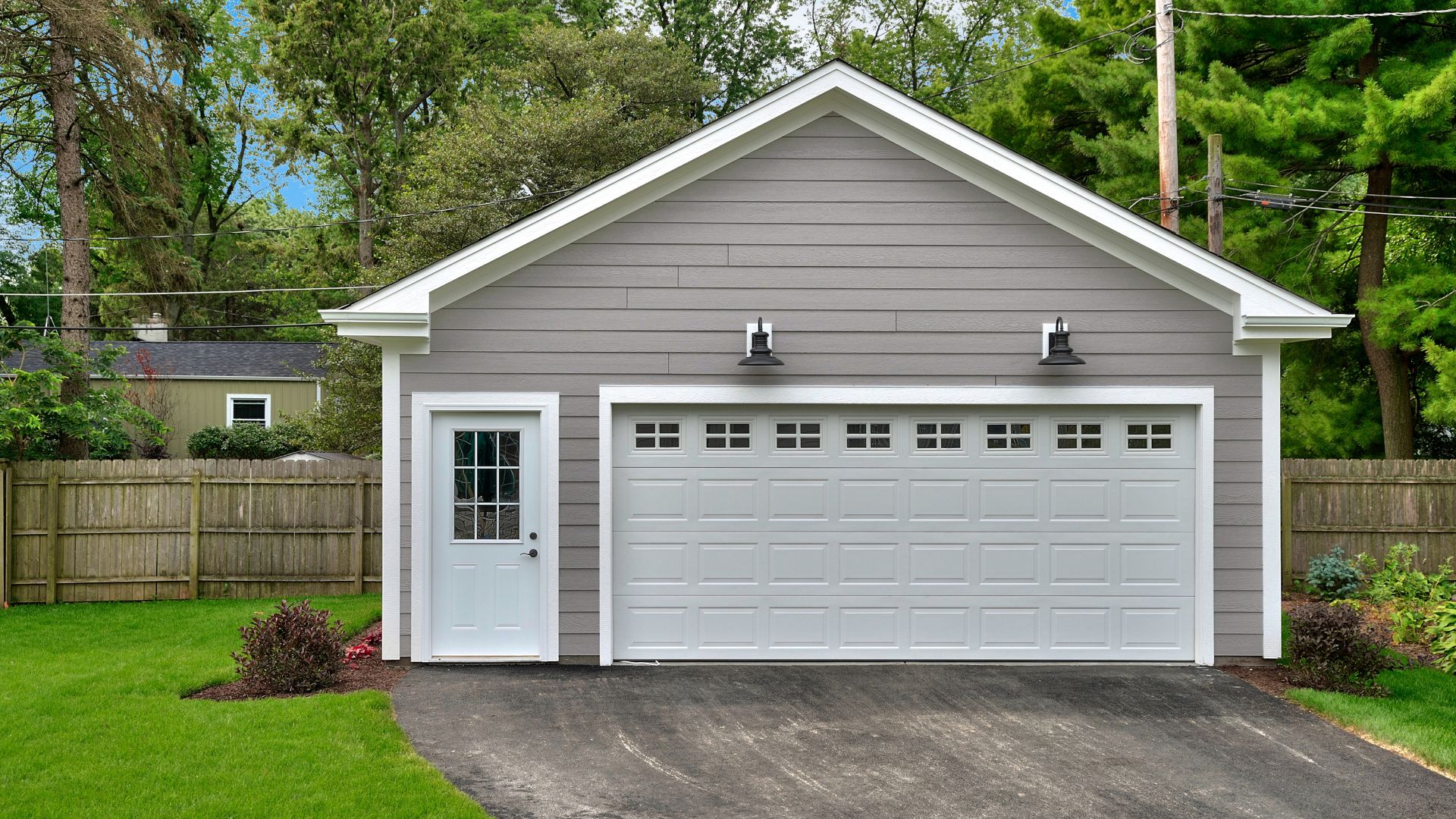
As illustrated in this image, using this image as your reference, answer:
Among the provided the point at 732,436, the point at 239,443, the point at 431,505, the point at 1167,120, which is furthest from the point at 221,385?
the point at 1167,120

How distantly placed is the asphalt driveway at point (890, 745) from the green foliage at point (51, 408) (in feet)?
23.1

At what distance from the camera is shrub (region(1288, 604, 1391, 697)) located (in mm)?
7688

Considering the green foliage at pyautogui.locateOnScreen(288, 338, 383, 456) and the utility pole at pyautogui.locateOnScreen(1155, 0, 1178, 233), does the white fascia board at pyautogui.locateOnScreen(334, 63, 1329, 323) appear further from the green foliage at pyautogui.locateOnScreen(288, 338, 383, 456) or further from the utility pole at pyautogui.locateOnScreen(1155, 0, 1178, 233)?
the green foliage at pyautogui.locateOnScreen(288, 338, 383, 456)

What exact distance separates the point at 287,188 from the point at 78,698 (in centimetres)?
2996

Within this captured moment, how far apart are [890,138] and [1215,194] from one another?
5438 mm

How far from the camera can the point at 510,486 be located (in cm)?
843

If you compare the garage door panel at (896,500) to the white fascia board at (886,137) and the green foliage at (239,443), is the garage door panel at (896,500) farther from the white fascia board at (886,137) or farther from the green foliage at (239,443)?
the green foliage at (239,443)

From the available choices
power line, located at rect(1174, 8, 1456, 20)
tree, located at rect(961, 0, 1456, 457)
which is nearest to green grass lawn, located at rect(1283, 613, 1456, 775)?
tree, located at rect(961, 0, 1456, 457)

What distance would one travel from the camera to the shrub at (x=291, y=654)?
7.44 metres

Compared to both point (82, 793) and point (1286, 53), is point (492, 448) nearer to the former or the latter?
point (82, 793)

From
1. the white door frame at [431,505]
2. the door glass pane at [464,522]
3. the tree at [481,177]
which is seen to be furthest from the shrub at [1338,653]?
the tree at [481,177]

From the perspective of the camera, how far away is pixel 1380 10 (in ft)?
45.9

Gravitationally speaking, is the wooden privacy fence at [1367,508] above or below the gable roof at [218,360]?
below

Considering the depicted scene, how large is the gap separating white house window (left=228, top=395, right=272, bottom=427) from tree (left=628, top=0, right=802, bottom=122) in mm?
14142
